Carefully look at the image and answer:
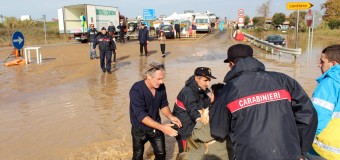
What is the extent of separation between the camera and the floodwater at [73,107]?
5.34 metres

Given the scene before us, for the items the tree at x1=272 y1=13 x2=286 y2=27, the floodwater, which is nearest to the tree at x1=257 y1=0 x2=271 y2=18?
the tree at x1=272 y1=13 x2=286 y2=27

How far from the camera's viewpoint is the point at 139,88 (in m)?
3.75

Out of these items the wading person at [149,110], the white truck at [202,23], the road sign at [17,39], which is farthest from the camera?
the white truck at [202,23]

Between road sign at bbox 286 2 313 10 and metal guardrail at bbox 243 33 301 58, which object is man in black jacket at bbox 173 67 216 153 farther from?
road sign at bbox 286 2 313 10

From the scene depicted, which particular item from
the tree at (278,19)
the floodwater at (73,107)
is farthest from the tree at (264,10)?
the floodwater at (73,107)

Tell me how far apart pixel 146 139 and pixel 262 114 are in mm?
2169

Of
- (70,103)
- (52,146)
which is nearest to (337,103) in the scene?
(52,146)

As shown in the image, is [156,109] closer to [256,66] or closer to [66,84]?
[256,66]

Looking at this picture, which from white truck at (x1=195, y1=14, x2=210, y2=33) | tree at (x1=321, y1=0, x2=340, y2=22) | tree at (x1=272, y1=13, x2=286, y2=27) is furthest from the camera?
tree at (x1=272, y1=13, x2=286, y2=27)

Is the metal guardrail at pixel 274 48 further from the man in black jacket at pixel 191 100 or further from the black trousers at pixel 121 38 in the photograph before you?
the man in black jacket at pixel 191 100

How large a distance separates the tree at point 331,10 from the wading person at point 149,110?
225ft

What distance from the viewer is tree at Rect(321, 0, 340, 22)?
6419 centimetres

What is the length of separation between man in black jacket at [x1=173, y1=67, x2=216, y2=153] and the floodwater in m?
1.53

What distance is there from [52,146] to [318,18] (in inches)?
A: 659
